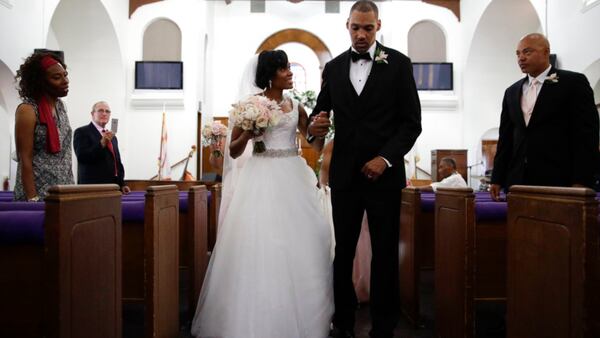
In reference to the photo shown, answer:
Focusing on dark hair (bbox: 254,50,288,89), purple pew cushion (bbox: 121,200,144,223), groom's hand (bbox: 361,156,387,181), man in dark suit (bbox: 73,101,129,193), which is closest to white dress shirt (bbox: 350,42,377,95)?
groom's hand (bbox: 361,156,387,181)

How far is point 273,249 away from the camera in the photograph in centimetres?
295

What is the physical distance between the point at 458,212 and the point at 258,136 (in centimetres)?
129

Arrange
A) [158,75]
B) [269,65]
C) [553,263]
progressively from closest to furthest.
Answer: [553,263] → [269,65] → [158,75]

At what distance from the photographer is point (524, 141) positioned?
3.11 m

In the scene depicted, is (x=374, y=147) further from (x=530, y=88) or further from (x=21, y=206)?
(x=21, y=206)

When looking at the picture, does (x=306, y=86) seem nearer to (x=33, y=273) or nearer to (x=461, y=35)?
(x=461, y=35)

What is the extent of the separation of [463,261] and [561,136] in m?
1.07

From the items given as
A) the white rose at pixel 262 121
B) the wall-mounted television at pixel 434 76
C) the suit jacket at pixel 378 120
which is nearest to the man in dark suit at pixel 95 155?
the white rose at pixel 262 121

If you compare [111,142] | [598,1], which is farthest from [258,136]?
[598,1]

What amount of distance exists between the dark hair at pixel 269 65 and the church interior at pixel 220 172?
3.11 feet

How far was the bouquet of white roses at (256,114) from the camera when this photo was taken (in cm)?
294

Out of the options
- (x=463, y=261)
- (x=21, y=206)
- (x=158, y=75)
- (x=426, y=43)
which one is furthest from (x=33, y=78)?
(x=426, y=43)

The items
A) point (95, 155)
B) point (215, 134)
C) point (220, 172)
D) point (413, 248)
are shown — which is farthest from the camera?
point (220, 172)

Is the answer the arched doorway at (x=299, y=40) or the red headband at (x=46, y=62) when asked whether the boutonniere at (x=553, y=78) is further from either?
the arched doorway at (x=299, y=40)
